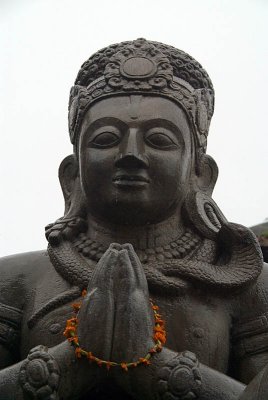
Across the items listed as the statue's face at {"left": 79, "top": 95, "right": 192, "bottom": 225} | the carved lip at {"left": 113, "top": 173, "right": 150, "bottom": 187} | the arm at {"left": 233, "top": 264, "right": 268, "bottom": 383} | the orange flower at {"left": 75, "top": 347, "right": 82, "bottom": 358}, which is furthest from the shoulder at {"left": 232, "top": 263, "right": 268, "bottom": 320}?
the orange flower at {"left": 75, "top": 347, "right": 82, "bottom": 358}

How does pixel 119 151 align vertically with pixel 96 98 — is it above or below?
below

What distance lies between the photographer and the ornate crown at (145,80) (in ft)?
16.1

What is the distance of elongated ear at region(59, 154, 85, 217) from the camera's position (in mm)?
5117

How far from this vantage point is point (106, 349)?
148 inches

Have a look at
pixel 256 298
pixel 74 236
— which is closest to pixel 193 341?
pixel 256 298

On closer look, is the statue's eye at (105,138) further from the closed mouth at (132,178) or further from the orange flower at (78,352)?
the orange flower at (78,352)

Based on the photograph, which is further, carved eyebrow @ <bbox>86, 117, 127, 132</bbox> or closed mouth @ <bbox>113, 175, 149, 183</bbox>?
carved eyebrow @ <bbox>86, 117, 127, 132</bbox>

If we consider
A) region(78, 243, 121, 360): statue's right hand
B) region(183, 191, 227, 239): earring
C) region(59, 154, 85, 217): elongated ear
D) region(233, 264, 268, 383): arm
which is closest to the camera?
region(78, 243, 121, 360): statue's right hand

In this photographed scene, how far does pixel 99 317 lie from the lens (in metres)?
3.76

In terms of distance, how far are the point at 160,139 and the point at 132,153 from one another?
288 mm

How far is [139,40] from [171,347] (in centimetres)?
233

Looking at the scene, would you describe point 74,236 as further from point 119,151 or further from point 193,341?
point 193,341

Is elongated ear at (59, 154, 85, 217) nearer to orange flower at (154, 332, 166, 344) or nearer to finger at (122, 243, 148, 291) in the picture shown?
finger at (122, 243, 148, 291)

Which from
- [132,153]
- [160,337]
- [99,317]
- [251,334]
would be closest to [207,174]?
[132,153]
